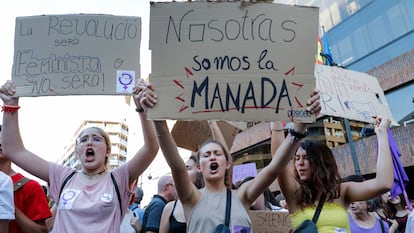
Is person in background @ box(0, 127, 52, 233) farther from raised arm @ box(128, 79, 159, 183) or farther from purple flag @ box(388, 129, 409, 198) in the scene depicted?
purple flag @ box(388, 129, 409, 198)

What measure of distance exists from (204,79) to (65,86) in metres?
1.16

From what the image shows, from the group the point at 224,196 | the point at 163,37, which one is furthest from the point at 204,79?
the point at 224,196

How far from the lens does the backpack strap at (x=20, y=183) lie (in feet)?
8.80

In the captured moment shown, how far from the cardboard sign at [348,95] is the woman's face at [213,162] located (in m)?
1.27

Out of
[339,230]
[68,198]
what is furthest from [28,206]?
[339,230]

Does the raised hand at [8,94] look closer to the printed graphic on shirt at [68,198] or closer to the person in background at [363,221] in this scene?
the printed graphic on shirt at [68,198]

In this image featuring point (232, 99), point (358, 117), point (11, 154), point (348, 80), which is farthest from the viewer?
point (348, 80)

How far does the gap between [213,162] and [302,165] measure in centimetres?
72

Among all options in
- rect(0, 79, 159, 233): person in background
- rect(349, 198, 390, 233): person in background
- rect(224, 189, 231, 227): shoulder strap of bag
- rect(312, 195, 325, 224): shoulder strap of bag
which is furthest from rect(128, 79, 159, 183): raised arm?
rect(349, 198, 390, 233): person in background

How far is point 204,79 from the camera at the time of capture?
2.41 meters

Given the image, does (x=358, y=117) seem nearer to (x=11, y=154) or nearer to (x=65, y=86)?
(x=65, y=86)

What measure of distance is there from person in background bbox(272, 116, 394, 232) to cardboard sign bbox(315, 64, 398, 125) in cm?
67

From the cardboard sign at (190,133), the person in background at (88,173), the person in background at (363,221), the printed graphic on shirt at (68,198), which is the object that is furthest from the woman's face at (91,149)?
the person in background at (363,221)

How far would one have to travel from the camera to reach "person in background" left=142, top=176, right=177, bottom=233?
3410 mm
